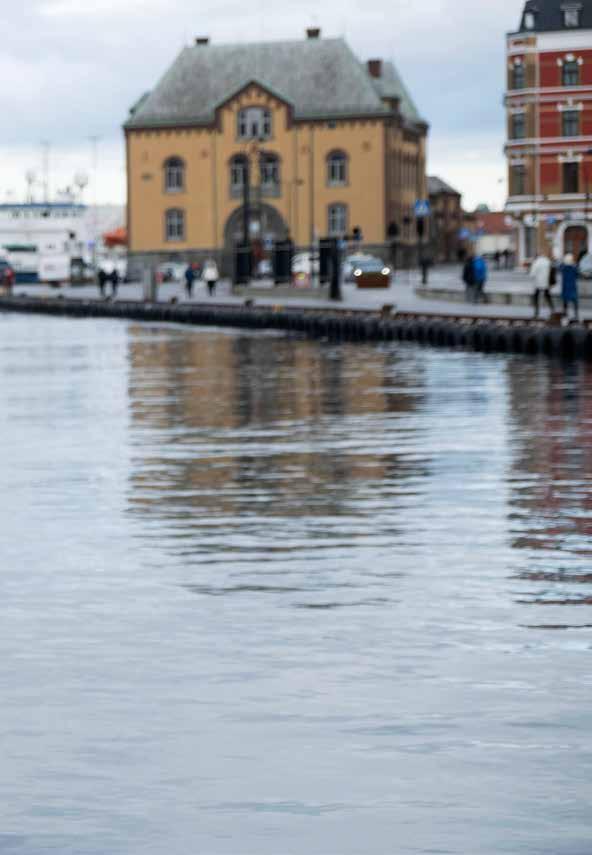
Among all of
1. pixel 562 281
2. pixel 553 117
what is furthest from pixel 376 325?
pixel 553 117

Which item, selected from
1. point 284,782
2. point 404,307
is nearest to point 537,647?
point 284,782

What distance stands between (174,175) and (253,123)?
6.30 m

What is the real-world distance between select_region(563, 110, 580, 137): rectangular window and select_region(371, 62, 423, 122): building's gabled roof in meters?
58.1

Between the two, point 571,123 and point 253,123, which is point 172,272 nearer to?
point 253,123

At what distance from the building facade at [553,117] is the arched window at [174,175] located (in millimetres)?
39622

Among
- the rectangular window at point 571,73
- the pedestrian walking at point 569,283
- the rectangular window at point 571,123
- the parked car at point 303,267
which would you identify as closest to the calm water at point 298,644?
the pedestrian walking at point 569,283

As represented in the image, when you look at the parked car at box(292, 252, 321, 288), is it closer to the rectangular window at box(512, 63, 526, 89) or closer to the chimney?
the rectangular window at box(512, 63, 526, 89)

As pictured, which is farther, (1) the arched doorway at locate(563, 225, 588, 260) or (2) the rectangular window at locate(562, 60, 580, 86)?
(1) the arched doorway at locate(563, 225, 588, 260)

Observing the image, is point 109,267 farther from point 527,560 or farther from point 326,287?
point 527,560

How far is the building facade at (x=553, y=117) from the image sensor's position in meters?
106

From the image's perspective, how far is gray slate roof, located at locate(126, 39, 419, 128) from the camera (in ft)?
467

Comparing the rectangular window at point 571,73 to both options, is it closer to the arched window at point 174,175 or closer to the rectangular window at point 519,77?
the rectangular window at point 519,77

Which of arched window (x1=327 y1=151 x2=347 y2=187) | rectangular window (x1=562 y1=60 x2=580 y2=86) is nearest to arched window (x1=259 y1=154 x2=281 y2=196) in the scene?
arched window (x1=327 y1=151 x2=347 y2=187)

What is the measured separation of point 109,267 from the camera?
5566 inches
